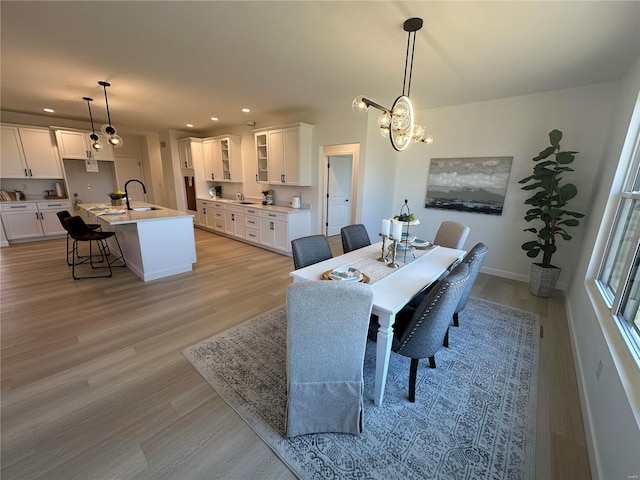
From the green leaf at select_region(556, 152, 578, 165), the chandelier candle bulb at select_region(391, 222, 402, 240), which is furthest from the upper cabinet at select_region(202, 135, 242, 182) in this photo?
the green leaf at select_region(556, 152, 578, 165)

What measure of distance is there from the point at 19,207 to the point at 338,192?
21.8 feet

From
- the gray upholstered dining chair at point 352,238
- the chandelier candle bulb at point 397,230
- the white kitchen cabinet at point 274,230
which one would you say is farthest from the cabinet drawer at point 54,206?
the chandelier candle bulb at point 397,230

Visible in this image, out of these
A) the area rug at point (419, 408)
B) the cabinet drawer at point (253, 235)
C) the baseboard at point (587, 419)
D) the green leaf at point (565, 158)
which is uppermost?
the green leaf at point (565, 158)

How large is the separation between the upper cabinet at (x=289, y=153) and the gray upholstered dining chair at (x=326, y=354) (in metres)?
3.95

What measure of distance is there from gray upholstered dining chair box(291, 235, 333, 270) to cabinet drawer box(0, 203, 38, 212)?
6.52 meters

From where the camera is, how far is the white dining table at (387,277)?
1.56m

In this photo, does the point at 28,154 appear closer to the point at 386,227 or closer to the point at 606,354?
the point at 386,227

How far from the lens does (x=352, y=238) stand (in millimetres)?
2967

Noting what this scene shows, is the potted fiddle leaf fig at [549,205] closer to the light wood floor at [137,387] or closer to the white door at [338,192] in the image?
the light wood floor at [137,387]

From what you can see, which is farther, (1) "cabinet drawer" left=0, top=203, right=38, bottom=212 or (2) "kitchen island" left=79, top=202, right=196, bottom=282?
(1) "cabinet drawer" left=0, top=203, right=38, bottom=212

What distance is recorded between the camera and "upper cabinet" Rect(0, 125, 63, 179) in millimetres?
5102

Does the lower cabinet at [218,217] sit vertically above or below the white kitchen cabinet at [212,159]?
below

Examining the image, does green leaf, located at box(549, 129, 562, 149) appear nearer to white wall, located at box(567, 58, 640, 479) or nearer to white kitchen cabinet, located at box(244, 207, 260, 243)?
white wall, located at box(567, 58, 640, 479)

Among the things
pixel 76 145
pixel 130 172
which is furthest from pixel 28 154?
Answer: pixel 130 172
